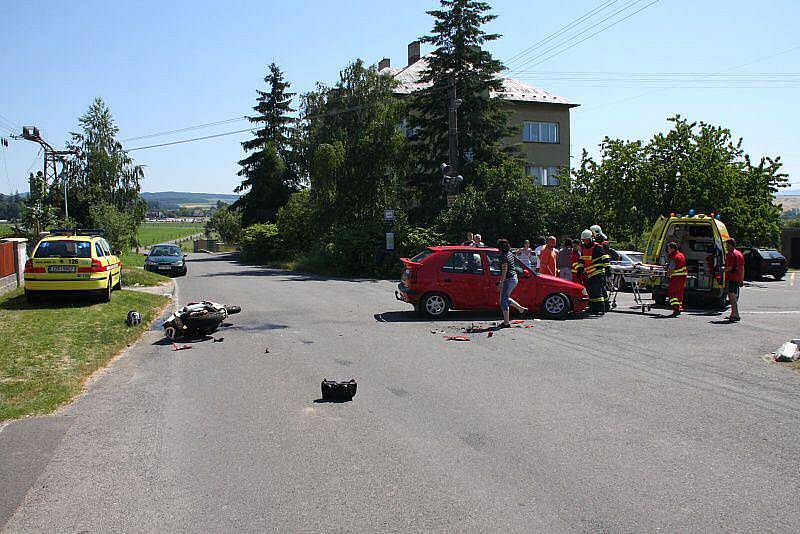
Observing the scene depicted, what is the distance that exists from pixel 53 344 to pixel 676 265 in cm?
1293

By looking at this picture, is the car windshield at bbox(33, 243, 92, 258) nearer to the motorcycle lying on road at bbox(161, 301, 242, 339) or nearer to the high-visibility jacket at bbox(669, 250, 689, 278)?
the motorcycle lying on road at bbox(161, 301, 242, 339)

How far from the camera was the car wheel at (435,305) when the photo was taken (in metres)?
15.1

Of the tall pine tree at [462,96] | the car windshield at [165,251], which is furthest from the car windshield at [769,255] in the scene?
the car windshield at [165,251]

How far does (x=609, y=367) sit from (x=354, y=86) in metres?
31.3

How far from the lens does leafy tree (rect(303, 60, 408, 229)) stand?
35969 millimetres

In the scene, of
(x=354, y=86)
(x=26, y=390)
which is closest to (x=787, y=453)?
(x=26, y=390)

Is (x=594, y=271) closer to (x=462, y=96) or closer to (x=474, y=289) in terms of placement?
(x=474, y=289)

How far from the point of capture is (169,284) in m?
26.6

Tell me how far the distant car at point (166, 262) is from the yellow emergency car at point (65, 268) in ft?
53.6

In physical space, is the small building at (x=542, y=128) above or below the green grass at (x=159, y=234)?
above

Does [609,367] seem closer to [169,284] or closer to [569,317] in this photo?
[569,317]

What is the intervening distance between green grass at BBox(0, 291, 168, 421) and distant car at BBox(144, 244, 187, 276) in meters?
15.3

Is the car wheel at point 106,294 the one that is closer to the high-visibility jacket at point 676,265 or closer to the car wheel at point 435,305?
the car wheel at point 435,305

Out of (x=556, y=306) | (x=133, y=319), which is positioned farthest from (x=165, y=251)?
(x=556, y=306)
